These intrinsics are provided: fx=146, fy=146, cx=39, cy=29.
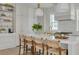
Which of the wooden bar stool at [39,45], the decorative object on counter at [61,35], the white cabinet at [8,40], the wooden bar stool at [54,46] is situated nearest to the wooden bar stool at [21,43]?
the white cabinet at [8,40]

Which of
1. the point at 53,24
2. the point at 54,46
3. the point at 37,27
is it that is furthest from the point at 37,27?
the point at 54,46

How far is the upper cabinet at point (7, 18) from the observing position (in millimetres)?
1703

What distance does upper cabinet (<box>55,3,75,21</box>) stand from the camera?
1681 mm

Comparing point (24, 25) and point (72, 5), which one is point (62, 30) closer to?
point (72, 5)

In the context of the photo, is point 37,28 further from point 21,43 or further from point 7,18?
point 7,18

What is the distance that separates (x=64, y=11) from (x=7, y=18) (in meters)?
0.70

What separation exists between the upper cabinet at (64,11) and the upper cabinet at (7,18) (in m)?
0.53

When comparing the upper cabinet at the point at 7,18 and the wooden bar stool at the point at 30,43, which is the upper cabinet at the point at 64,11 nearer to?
the wooden bar stool at the point at 30,43

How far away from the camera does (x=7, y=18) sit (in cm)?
177

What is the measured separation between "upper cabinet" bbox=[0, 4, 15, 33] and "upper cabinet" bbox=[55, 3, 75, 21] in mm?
531

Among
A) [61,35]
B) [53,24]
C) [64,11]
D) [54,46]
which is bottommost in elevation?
[54,46]

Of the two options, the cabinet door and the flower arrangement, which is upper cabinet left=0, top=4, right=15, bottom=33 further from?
the cabinet door

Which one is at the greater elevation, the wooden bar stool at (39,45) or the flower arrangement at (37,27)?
the flower arrangement at (37,27)

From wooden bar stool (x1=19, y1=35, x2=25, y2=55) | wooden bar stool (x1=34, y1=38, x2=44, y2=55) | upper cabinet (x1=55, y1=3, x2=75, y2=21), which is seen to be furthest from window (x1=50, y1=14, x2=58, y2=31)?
wooden bar stool (x1=19, y1=35, x2=25, y2=55)
